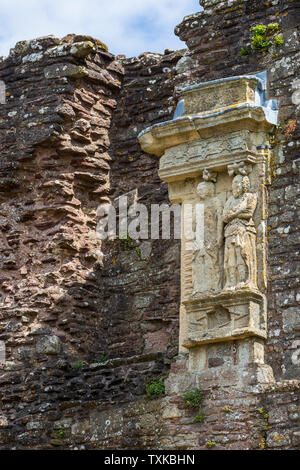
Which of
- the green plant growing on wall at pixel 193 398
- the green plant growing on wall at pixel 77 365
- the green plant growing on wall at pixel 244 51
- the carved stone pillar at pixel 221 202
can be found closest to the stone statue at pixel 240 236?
the carved stone pillar at pixel 221 202

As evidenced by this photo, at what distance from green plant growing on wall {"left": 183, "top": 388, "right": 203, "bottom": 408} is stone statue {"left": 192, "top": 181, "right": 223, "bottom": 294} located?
962 millimetres

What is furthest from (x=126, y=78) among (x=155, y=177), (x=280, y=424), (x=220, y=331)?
(x=280, y=424)

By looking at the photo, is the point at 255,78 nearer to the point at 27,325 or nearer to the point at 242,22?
the point at 242,22

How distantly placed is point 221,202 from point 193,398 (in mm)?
1951

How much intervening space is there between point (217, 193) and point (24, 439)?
3189mm

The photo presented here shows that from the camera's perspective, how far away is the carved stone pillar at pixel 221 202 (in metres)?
11.4

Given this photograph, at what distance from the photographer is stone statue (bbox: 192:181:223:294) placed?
11.7 metres

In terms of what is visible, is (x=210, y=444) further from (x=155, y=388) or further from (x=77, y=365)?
(x=77, y=365)

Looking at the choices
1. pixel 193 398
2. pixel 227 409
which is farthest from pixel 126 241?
pixel 227 409

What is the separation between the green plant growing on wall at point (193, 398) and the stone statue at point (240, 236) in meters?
1.02

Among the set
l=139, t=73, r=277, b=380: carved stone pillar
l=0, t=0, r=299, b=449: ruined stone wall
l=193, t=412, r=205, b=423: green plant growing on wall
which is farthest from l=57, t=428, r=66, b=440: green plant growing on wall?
l=193, t=412, r=205, b=423: green plant growing on wall

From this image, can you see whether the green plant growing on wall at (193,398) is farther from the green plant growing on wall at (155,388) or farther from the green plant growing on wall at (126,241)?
the green plant growing on wall at (126,241)

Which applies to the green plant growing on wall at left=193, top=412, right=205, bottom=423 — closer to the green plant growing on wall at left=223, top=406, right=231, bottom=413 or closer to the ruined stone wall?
the ruined stone wall

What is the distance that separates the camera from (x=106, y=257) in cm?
1402
